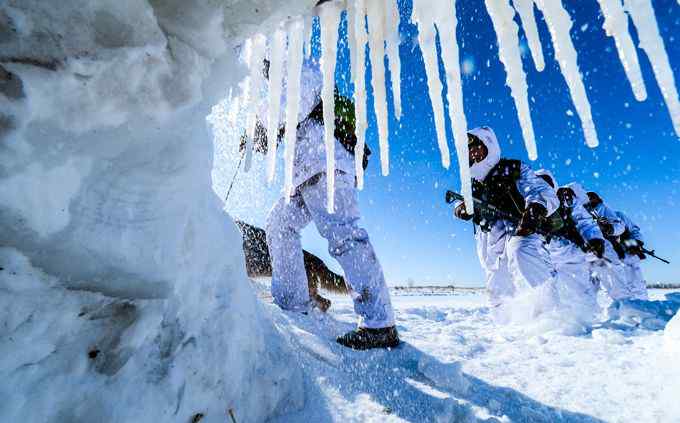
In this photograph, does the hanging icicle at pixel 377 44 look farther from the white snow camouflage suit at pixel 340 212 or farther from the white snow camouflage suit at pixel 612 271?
the white snow camouflage suit at pixel 612 271

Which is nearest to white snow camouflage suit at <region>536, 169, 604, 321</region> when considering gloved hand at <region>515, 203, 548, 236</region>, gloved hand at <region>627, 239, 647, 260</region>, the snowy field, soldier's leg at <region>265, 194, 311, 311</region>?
gloved hand at <region>515, 203, 548, 236</region>

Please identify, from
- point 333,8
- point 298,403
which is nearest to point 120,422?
point 298,403

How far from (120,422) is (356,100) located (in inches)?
37.7

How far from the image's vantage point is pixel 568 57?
78cm

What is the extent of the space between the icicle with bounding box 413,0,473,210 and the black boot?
164 cm

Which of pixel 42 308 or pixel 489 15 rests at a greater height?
pixel 489 15

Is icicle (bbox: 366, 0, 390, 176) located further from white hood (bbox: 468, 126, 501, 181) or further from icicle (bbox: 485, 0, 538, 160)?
white hood (bbox: 468, 126, 501, 181)

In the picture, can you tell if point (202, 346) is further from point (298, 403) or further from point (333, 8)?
point (333, 8)

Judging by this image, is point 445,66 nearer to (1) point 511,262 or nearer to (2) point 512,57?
(2) point 512,57

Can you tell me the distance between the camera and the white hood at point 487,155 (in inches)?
206

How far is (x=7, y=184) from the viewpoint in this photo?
616 mm

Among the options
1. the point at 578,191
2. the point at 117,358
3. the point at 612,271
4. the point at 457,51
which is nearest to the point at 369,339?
the point at 117,358

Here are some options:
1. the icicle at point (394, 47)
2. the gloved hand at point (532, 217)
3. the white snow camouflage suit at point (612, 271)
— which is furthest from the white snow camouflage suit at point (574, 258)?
the icicle at point (394, 47)

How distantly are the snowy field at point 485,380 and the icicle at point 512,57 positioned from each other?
3.77 ft
